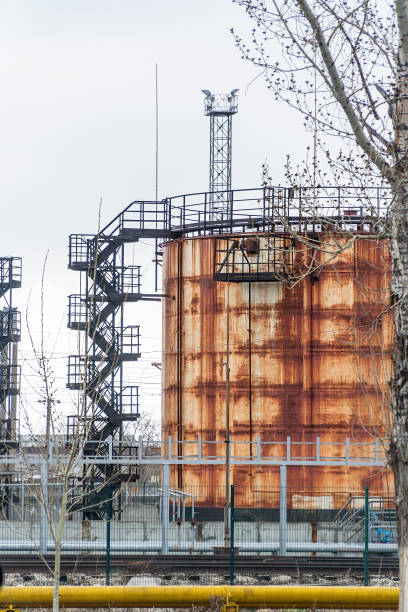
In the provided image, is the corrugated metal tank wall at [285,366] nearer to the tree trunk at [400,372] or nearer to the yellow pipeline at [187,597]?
the yellow pipeline at [187,597]

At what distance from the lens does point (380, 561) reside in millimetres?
22062

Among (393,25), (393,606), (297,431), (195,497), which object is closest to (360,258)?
(297,431)

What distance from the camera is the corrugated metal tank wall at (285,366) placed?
33.3 metres

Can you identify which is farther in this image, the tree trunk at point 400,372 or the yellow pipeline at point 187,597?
the yellow pipeline at point 187,597

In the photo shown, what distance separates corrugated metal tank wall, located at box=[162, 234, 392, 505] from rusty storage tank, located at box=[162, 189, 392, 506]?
0.03m

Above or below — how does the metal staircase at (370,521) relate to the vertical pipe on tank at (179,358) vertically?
below

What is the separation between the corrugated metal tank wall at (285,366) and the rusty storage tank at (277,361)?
3 centimetres

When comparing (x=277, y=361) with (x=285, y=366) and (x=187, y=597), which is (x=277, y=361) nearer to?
(x=285, y=366)

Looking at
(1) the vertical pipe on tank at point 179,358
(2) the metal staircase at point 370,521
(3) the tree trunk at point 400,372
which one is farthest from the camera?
(1) the vertical pipe on tank at point 179,358

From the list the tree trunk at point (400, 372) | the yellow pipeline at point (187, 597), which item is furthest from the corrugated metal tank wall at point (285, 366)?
the tree trunk at point (400, 372)

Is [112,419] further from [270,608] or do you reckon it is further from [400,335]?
[400,335]

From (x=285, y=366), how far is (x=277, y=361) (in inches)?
12.8

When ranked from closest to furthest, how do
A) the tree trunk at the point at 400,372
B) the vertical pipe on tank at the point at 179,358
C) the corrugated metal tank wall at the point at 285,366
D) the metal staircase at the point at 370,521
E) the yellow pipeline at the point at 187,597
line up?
the tree trunk at the point at 400,372, the yellow pipeline at the point at 187,597, the metal staircase at the point at 370,521, the corrugated metal tank wall at the point at 285,366, the vertical pipe on tank at the point at 179,358

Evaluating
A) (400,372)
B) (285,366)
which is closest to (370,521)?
(285,366)
